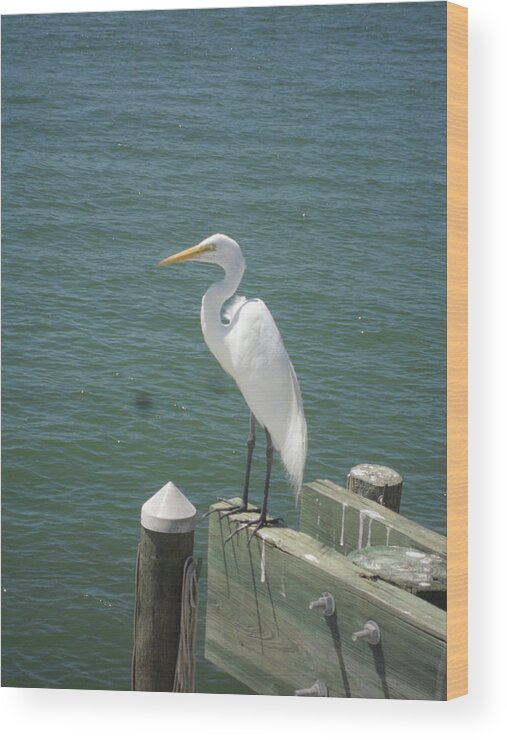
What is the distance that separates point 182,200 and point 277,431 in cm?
104

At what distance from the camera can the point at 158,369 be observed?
4.40 metres

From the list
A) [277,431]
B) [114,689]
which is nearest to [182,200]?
[277,431]

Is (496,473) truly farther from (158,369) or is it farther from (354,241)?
(158,369)

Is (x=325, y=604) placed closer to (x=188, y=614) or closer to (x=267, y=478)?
(x=188, y=614)

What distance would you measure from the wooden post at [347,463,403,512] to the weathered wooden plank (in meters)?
0.09

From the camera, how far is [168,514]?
3609 millimetres

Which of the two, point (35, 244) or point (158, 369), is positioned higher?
point (35, 244)

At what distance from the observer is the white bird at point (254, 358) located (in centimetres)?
408

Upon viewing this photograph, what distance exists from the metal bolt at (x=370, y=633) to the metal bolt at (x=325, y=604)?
0.12 metres

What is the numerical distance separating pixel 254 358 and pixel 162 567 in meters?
0.88

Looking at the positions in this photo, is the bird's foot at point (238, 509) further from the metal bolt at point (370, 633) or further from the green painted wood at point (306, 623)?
the metal bolt at point (370, 633)

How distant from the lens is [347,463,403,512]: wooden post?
13.1ft

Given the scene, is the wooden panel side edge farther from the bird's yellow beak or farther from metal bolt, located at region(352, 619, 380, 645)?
the bird's yellow beak

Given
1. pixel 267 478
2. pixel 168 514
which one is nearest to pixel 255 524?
pixel 267 478
